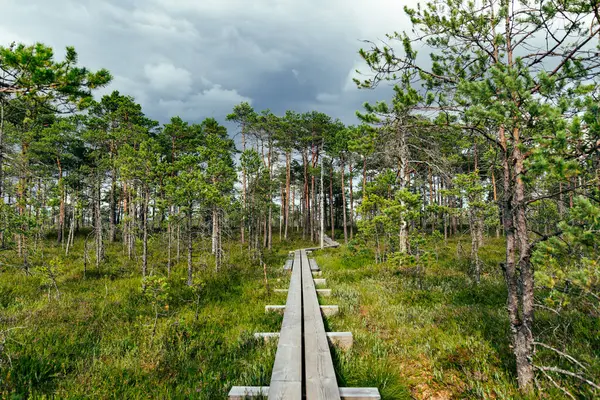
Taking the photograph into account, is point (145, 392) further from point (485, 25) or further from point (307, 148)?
point (307, 148)

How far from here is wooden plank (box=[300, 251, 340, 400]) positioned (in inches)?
123

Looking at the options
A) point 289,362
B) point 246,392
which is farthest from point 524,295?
point 246,392

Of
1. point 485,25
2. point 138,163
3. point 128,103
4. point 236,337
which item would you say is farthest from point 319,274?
point 128,103

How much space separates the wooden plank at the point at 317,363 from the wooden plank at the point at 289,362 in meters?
0.12

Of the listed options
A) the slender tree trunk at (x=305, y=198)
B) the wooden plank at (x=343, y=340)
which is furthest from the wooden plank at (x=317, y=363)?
the slender tree trunk at (x=305, y=198)

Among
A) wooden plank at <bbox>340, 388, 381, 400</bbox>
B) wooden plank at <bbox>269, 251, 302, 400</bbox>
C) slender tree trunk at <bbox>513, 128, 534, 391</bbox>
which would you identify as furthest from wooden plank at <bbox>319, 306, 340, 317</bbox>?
slender tree trunk at <bbox>513, 128, 534, 391</bbox>

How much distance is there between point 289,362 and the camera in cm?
378

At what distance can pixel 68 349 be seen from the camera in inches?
197

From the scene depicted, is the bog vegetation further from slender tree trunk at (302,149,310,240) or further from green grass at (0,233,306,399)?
slender tree trunk at (302,149,310,240)

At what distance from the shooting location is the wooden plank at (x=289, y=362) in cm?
311

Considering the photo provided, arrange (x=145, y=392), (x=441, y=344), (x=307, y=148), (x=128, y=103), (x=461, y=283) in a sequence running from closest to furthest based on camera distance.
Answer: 1. (x=145, y=392)
2. (x=441, y=344)
3. (x=461, y=283)
4. (x=128, y=103)
5. (x=307, y=148)

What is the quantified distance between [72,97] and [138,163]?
6.44 metres

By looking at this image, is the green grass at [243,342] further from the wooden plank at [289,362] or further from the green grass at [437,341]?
the wooden plank at [289,362]

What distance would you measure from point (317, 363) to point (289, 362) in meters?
0.40
